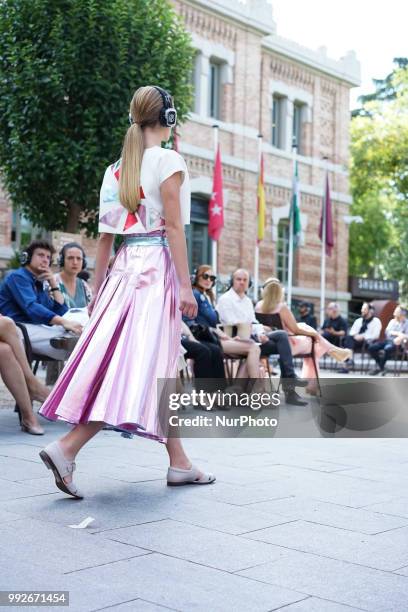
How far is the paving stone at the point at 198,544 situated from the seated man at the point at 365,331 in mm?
14902

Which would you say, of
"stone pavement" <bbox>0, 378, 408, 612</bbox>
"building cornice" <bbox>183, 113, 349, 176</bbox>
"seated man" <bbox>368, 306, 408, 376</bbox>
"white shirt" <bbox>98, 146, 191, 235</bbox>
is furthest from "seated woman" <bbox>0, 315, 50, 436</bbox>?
"building cornice" <bbox>183, 113, 349, 176</bbox>

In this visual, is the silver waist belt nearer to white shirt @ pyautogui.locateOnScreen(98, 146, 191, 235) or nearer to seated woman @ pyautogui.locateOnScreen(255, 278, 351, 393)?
white shirt @ pyautogui.locateOnScreen(98, 146, 191, 235)

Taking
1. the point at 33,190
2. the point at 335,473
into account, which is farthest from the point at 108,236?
the point at 33,190

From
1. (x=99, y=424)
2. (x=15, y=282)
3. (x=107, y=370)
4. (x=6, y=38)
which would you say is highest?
(x=6, y=38)

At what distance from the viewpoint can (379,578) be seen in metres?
3.02

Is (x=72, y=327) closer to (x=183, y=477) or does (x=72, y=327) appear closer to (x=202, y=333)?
(x=202, y=333)

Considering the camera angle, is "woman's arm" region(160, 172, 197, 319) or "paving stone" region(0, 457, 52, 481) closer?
"woman's arm" region(160, 172, 197, 319)

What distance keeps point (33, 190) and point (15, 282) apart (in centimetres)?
839

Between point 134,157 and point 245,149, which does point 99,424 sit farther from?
point 245,149

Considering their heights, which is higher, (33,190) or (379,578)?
(33,190)

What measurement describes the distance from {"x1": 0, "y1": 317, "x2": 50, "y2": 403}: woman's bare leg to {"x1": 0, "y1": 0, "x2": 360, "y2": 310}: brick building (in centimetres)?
1687

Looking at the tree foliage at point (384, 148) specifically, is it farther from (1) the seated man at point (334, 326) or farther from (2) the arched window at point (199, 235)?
(1) the seated man at point (334, 326)

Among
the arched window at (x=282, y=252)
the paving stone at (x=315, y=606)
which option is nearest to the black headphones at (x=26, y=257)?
the paving stone at (x=315, y=606)

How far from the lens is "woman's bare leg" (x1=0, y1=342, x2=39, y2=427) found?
629 cm
